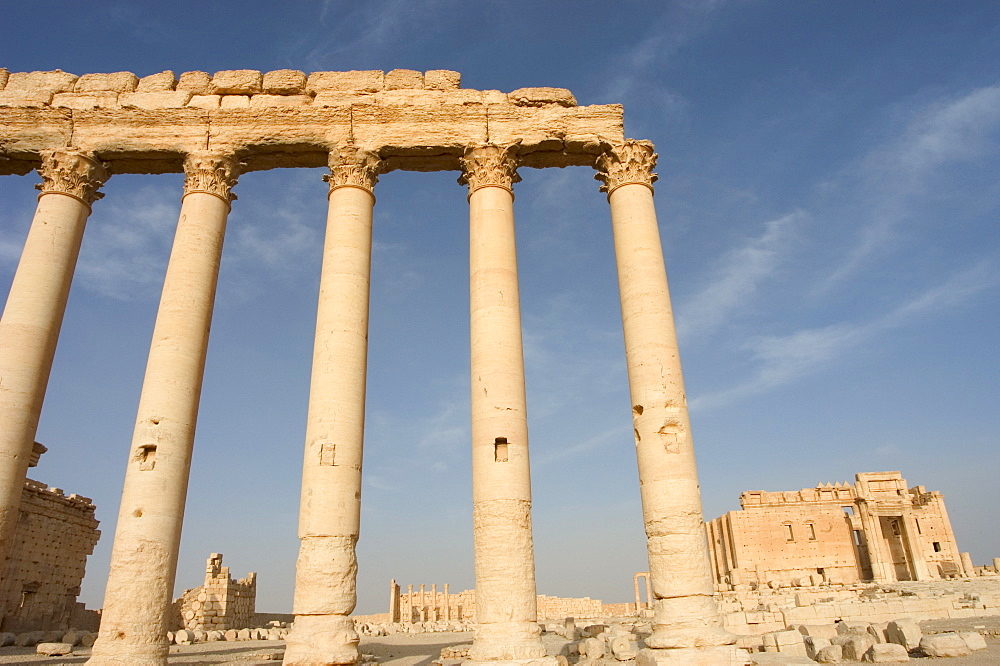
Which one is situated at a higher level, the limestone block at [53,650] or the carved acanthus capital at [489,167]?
the carved acanthus capital at [489,167]

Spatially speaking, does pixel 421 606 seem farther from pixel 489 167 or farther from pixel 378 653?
pixel 489 167

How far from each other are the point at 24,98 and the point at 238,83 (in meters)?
5.32

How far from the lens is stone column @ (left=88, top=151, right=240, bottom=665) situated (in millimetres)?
12312

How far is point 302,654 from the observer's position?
11.7m

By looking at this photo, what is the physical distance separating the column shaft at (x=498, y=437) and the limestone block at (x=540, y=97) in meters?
1.86

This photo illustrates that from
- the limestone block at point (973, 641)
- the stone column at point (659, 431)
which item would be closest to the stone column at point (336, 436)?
the stone column at point (659, 431)

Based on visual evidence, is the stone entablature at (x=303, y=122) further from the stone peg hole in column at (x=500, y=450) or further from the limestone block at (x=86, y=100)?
the stone peg hole in column at (x=500, y=450)

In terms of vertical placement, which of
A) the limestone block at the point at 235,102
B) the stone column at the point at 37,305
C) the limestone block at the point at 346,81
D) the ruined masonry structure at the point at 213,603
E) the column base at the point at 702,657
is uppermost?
the limestone block at the point at 346,81

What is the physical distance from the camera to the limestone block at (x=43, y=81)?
17.4 meters

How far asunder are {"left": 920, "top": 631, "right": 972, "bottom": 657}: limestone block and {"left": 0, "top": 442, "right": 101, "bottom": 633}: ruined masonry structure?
91.7ft

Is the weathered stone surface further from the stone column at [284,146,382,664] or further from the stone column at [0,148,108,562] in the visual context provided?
the stone column at [284,146,382,664]

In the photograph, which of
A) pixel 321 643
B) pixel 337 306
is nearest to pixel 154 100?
pixel 337 306

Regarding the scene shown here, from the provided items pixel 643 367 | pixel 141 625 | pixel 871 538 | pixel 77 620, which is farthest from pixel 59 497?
pixel 871 538

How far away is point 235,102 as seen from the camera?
17.1 m
